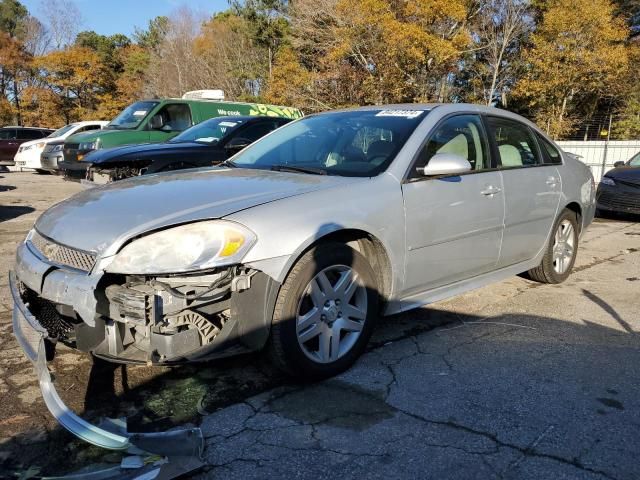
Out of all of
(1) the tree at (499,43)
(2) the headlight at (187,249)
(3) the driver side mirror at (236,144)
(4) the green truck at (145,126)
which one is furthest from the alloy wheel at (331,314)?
(1) the tree at (499,43)

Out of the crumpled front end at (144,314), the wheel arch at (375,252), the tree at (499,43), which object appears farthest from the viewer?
the tree at (499,43)

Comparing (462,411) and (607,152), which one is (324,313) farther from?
(607,152)

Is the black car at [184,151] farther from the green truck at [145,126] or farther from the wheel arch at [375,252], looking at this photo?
the wheel arch at [375,252]

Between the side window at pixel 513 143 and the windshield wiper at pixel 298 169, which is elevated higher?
the side window at pixel 513 143

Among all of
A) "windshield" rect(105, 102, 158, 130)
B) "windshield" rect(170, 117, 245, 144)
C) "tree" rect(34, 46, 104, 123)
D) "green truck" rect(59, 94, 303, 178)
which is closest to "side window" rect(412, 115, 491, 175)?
"windshield" rect(170, 117, 245, 144)

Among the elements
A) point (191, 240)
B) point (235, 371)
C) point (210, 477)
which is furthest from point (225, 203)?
point (210, 477)

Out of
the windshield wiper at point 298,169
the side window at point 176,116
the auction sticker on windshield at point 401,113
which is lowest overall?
the windshield wiper at point 298,169

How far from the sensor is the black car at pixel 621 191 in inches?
381

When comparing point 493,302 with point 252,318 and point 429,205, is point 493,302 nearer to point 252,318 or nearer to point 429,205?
point 429,205

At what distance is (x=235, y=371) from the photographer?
10.6 ft

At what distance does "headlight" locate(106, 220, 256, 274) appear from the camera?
8.39ft

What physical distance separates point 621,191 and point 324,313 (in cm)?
876

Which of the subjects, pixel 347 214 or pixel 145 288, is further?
pixel 347 214

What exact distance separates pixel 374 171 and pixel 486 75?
101ft
